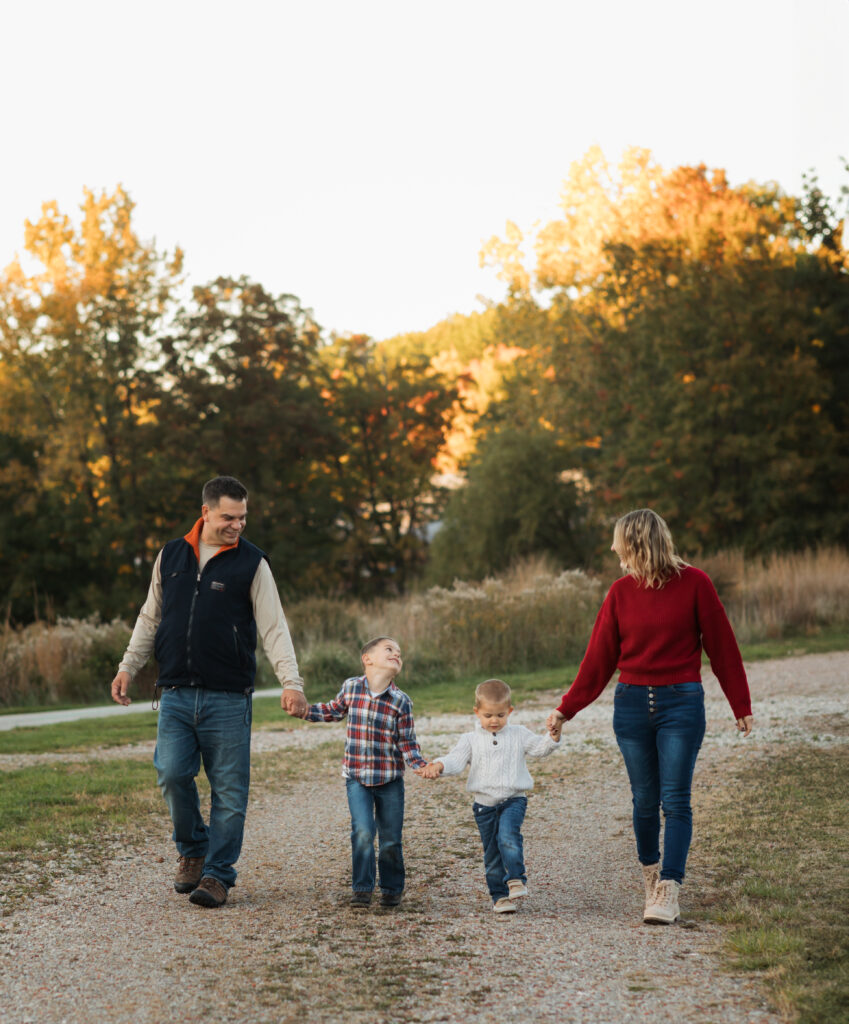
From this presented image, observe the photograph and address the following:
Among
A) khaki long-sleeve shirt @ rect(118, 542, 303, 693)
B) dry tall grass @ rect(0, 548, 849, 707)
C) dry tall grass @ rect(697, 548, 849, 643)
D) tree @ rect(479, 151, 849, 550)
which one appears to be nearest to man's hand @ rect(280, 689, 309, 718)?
khaki long-sleeve shirt @ rect(118, 542, 303, 693)

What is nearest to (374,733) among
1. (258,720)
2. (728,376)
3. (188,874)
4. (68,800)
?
(188,874)

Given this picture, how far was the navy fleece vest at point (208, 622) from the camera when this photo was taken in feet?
18.8

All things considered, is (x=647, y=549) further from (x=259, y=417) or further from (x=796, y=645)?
(x=259, y=417)

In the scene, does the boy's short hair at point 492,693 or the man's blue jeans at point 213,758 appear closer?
the boy's short hair at point 492,693

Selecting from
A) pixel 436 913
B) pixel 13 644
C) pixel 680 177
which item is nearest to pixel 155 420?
pixel 680 177

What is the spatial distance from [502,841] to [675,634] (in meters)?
1.25

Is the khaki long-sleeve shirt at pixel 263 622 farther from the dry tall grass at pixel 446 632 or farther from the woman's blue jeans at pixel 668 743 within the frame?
the dry tall grass at pixel 446 632

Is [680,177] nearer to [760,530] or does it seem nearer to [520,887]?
[760,530]

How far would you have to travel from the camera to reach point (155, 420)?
39.1 metres

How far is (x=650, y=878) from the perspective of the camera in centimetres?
552

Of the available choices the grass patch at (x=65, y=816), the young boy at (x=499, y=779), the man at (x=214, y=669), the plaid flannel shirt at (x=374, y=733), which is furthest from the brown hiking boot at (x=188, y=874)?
the young boy at (x=499, y=779)

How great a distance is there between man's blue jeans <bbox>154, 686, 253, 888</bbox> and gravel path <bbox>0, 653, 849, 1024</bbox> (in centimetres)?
31

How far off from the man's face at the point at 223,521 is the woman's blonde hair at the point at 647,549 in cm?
183

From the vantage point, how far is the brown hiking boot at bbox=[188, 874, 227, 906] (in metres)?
5.59
